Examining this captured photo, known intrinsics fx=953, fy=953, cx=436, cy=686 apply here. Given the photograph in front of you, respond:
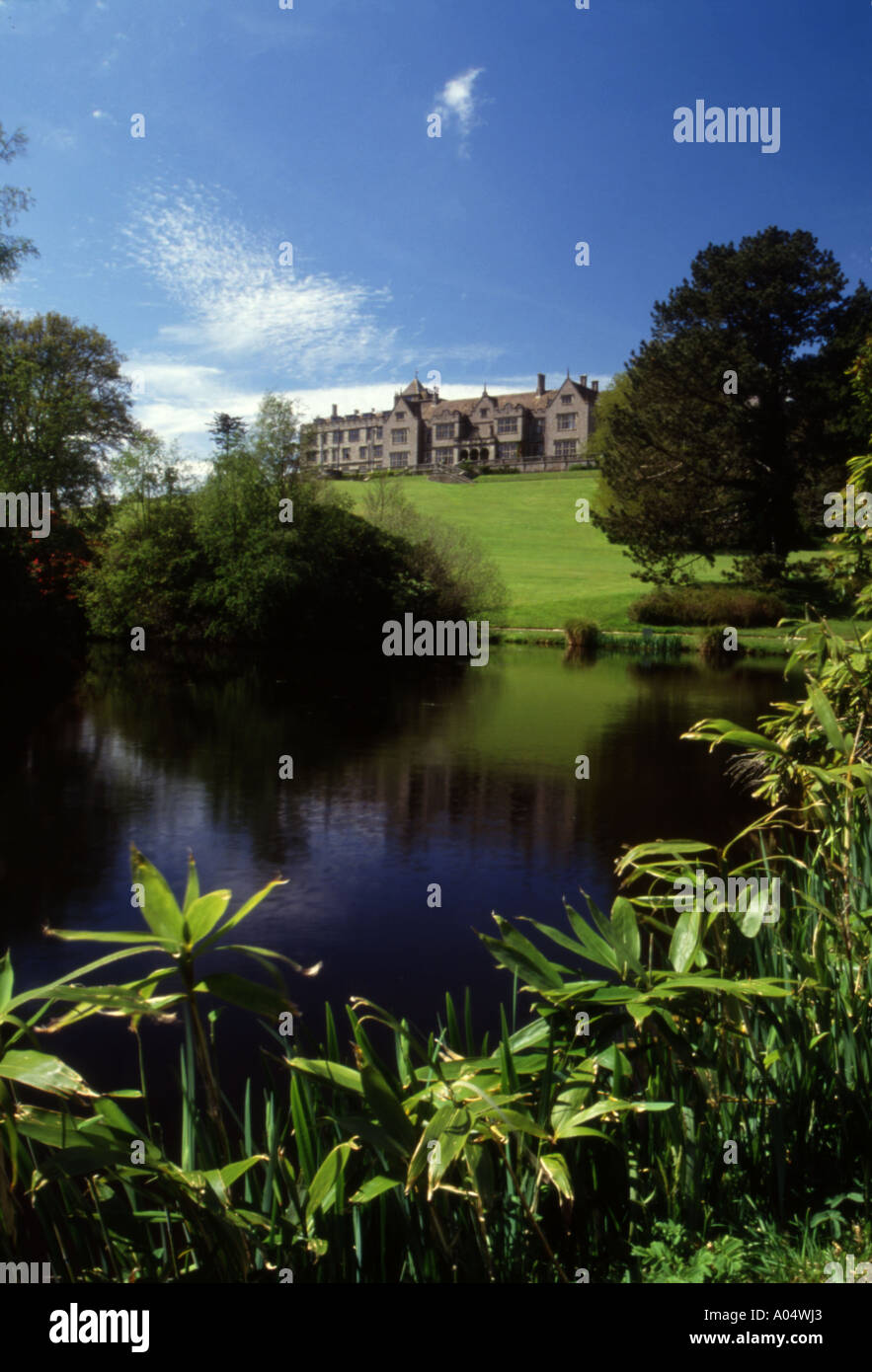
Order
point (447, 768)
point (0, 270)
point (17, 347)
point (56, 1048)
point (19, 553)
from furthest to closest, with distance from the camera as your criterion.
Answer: point (17, 347) < point (19, 553) < point (0, 270) < point (447, 768) < point (56, 1048)

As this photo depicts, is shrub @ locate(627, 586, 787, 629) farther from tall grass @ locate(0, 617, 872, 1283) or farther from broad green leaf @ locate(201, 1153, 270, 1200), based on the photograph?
broad green leaf @ locate(201, 1153, 270, 1200)

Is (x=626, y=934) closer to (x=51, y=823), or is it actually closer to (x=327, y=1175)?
(x=327, y=1175)

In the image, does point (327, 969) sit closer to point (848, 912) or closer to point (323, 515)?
point (848, 912)

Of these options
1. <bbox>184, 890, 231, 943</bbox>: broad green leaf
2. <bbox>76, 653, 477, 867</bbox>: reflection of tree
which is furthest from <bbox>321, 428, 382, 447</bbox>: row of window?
<bbox>184, 890, 231, 943</bbox>: broad green leaf

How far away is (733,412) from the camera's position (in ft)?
114

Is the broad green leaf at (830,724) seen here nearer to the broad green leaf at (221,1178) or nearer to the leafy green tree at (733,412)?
the broad green leaf at (221,1178)

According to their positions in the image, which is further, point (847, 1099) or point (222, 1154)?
point (847, 1099)

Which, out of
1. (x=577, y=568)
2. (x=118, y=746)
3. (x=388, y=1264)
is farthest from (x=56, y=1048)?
(x=577, y=568)

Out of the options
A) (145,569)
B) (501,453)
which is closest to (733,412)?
(145,569)

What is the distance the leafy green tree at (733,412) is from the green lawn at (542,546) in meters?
2.57

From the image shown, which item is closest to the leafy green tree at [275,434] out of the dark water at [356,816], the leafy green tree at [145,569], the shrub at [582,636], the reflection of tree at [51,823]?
the leafy green tree at [145,569]

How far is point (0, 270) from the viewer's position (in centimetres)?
2130

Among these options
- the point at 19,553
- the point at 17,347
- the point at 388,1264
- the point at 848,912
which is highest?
the point at 17,347
